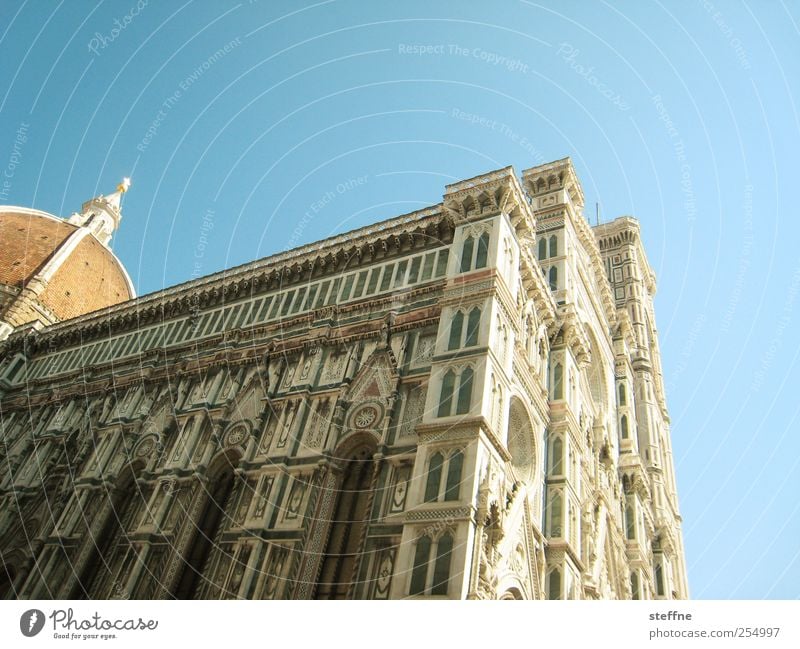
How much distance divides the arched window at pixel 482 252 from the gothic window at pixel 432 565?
358 inches

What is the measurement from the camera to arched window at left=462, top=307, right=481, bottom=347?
18.0m

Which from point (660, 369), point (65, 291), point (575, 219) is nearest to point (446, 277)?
point (575, 219)

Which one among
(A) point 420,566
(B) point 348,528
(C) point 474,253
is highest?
(C) point 474,253

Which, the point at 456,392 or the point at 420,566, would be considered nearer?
the point at 420,566

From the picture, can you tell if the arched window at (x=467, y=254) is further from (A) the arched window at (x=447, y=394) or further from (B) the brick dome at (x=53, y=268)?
(B) the brick dome at (x=53, y=268)

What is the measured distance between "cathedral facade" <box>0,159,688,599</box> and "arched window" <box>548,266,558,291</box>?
0.21 meters

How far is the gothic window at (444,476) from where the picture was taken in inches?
590

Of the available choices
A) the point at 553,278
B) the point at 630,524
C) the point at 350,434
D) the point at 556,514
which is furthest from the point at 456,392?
the point at 630,524

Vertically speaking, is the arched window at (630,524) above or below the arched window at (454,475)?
above

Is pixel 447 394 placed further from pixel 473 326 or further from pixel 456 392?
pixel 473 326

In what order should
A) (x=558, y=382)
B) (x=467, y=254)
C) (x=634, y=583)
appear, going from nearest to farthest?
(x=467, y=254) < (x=558, y=382) < (x=634, y=583)

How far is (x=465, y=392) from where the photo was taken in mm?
16844

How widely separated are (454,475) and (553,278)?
52.5 ft
